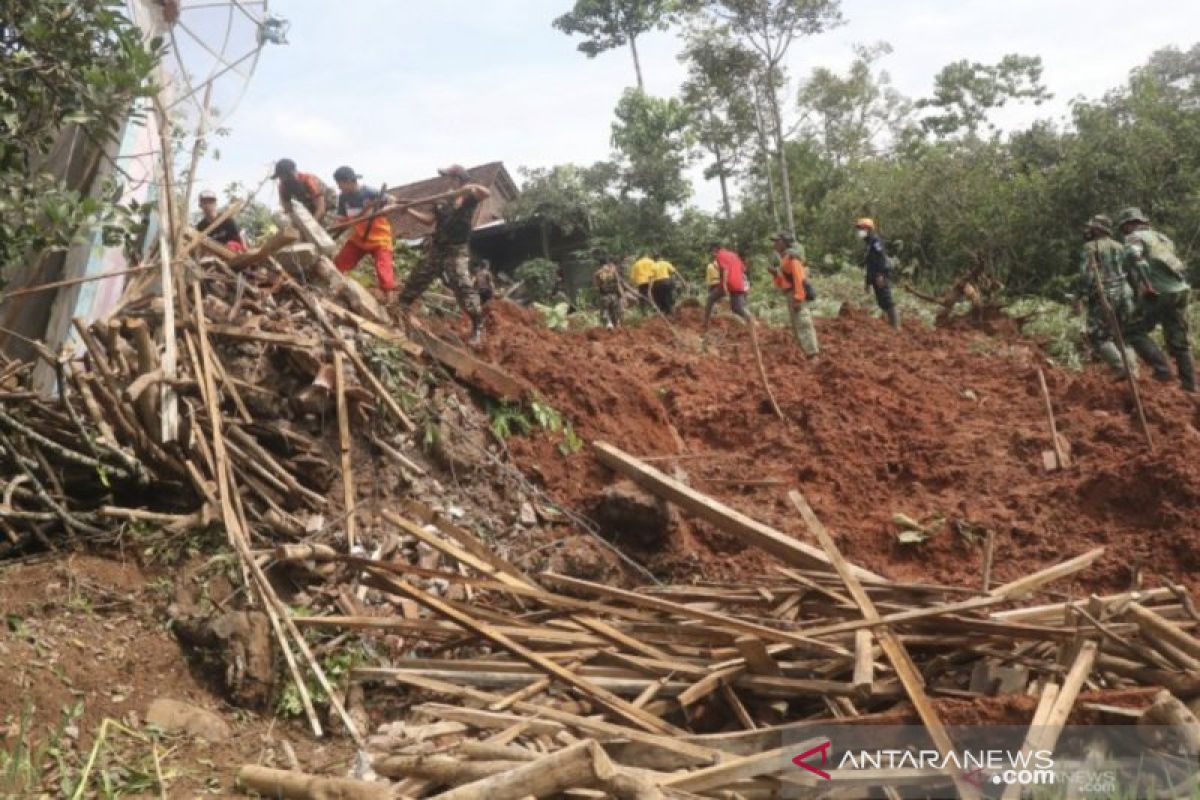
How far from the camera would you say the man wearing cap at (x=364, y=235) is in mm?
8547

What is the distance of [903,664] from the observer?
348 centimetres

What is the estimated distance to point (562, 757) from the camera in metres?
2.94

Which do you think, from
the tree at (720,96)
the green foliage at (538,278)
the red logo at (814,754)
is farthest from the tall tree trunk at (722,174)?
the red logo at (814,754)

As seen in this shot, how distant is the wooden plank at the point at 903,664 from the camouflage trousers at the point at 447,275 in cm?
549

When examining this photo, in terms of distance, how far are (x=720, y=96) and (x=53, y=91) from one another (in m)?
25.1

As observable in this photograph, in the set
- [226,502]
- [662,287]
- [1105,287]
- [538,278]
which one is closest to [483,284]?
[662,287]

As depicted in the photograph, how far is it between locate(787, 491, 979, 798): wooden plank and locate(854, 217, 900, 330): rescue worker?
9169 mm

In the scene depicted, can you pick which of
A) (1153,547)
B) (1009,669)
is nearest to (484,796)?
(1009,669)

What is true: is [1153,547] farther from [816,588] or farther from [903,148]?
[903,148]

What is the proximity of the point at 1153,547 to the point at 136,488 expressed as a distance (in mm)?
6246

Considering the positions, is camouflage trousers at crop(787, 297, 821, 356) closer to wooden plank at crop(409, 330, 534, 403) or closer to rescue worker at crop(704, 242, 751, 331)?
rescue worker at crop(704, 242, 751, 331)

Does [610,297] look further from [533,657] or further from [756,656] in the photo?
[756,656]

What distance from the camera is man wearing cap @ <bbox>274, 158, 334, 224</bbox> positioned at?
28.4 ft

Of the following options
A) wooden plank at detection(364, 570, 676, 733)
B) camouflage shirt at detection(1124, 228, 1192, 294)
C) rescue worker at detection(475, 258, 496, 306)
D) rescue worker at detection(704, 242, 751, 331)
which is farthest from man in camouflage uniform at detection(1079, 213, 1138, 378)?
rescue worker at detection(475, 258, 496, 306)
